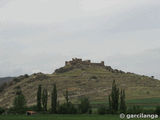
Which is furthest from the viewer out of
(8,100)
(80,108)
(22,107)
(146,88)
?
(146,88)

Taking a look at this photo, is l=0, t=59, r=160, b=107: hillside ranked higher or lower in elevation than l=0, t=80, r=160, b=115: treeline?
higher

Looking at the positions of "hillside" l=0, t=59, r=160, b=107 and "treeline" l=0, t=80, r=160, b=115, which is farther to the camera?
"hillside" l=0, t=59, r=160, b=107

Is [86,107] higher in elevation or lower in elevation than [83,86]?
lower

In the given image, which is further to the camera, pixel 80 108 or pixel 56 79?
pixel 56 79

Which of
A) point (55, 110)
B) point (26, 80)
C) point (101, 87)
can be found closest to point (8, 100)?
point (26, 80)

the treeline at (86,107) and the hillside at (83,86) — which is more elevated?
the hillside at (83,86)

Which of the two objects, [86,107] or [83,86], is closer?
[86,107]

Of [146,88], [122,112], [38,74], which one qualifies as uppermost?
[38,74]

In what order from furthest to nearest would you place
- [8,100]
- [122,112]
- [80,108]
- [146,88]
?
[146,88]
[8,100]
[80,108]
[122,112]

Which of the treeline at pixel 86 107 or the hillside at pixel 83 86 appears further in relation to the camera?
the hillside at pixel 83 86

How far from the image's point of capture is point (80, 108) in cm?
9512

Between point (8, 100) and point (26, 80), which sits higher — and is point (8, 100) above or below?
below

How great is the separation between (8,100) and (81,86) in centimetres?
4003

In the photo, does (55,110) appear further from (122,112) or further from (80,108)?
(122,112)
